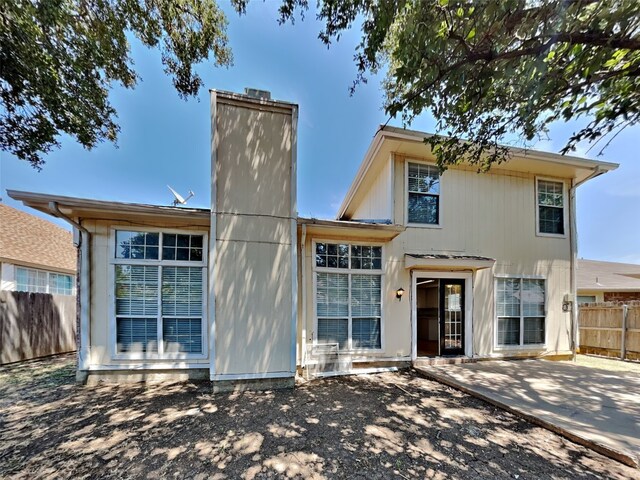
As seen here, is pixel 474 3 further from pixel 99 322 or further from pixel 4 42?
pixel 4 42

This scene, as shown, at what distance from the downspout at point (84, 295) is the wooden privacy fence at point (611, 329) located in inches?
541

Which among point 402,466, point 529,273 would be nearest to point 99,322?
point 402,466

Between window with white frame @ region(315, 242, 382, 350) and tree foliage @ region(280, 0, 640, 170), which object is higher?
tree foliage @ region(280, 0, 640, 170)

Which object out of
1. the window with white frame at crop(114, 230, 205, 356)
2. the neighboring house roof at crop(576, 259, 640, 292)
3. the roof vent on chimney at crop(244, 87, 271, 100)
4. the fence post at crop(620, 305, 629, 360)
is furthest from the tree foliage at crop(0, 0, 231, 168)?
Result: the neighboring house roof at crop(576, 259, 640, 292)

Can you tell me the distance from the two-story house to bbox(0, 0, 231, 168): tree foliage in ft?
8.91

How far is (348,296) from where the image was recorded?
630cm

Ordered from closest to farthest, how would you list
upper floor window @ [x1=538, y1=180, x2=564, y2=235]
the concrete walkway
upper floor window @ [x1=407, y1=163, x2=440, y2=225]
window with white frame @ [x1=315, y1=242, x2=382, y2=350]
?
the concrete walkway → window with white frame @ [x1=315, y1=242, x2=382, y2=350] → upper floor window @ [x1=407, y1=163, x2=440, y2=225] → upper floor window @ [x1=538, y1=180, x2=564, y2=235]

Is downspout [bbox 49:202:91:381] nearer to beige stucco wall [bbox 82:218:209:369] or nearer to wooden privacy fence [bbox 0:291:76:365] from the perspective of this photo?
beige stucco wall [bbox 82:218:209:369]

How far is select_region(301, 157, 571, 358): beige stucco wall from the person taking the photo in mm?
6566

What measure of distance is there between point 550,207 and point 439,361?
18.0ft

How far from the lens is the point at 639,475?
2.78 m

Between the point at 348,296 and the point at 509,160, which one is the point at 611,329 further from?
the point at 348,296

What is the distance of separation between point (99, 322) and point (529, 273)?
406 inches

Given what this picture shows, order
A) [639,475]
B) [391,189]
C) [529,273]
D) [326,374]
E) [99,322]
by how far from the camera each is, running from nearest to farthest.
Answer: [639,475] < [99,322] < [326,374] < [391,189] < [529,273]
